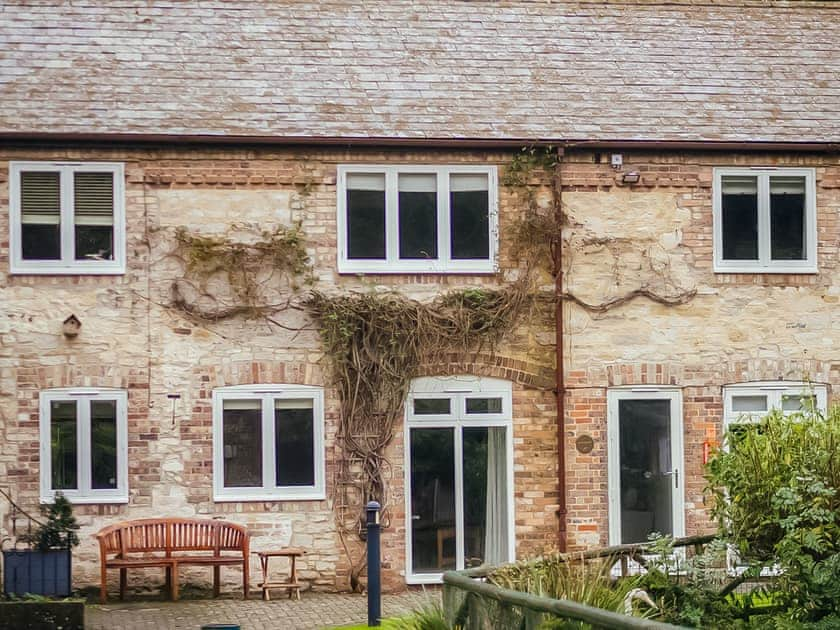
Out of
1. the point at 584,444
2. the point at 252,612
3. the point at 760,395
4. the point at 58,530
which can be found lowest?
the point at 252,612

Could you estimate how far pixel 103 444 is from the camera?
17.3m

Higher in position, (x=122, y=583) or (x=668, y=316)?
(x=668, y=316)

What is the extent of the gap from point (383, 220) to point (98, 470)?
454 centimetres

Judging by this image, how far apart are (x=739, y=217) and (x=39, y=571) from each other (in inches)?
374

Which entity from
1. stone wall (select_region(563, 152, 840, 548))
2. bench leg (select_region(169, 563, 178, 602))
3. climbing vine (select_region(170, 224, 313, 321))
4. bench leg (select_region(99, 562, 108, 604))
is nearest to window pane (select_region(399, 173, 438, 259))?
climbing vine (select_region(170, 224, 313, 321))

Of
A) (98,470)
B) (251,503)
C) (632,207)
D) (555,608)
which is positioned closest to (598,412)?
(632,207)

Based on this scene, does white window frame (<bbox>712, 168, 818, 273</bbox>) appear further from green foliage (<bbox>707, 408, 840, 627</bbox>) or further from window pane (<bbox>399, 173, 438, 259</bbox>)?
green foliage (<bbox>707, 408, 840, 627</bbox>)

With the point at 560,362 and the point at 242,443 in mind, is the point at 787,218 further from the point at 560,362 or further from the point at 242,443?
the point at 242,443

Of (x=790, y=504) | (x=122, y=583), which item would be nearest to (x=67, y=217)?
(x=122, y=583)

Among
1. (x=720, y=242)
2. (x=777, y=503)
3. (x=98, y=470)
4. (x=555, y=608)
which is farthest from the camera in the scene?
(x=720, y=242)

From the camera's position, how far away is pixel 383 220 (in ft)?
59.2

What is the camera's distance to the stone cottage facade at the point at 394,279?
17344mm

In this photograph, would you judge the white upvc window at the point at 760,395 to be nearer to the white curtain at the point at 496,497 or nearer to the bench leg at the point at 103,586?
the white curtain at the point at 496,497

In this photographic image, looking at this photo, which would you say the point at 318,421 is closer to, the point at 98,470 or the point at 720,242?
the point at 98,470
